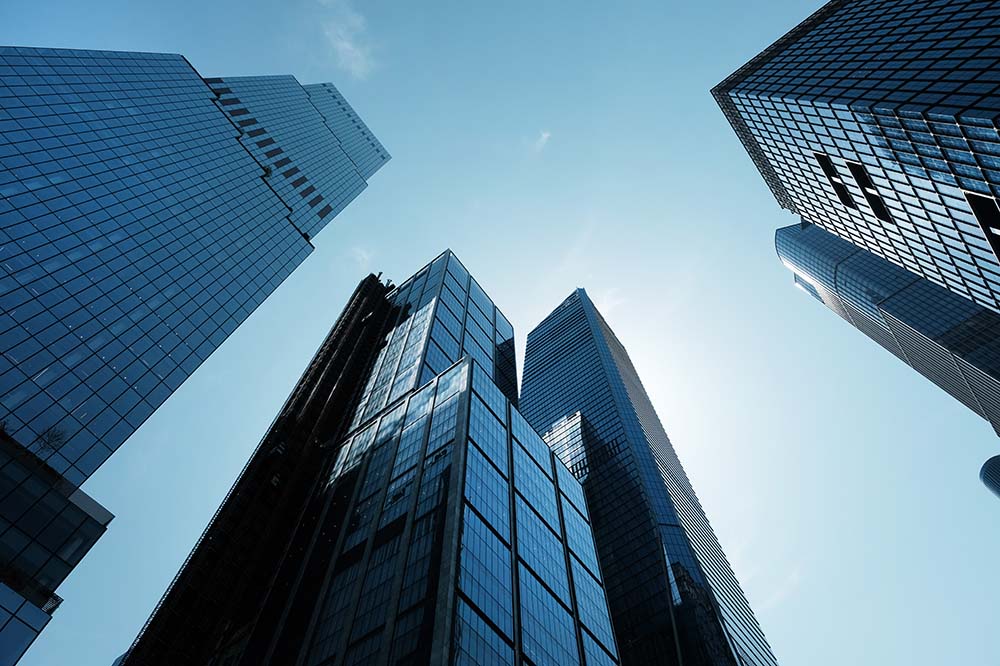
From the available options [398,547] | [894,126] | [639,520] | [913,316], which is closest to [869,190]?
[894,126]

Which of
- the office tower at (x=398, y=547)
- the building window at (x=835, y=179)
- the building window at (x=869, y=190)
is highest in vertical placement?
the building window at (x=835, y=179)

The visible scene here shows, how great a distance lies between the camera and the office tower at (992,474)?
14662 centimetres

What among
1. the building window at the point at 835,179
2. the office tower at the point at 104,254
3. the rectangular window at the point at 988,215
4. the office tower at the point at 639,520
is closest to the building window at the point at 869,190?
the building window at the point at 835,179

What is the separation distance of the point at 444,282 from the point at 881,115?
8188cm

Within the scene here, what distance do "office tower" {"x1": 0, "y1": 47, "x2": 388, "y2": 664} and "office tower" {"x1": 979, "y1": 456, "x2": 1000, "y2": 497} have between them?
568ft

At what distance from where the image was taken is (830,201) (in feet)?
180

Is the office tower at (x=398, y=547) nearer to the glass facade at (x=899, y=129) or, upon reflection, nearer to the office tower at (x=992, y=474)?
the glass facade at (x=899, y=129)

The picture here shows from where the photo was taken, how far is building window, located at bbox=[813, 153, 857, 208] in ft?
164

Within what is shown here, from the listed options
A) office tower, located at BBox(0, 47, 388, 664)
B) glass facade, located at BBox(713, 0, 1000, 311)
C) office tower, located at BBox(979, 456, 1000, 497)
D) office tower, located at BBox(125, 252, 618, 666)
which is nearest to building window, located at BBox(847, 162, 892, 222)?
glass facade, located at BBox(713, 0, 1000, 311)

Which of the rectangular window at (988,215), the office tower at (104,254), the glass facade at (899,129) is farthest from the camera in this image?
the glass facade at (899,129)

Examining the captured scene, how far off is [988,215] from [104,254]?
228ft

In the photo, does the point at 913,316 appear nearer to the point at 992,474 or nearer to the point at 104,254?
the point at 992,474

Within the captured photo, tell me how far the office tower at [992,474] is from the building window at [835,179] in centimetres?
14139

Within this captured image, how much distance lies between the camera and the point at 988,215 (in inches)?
1389
